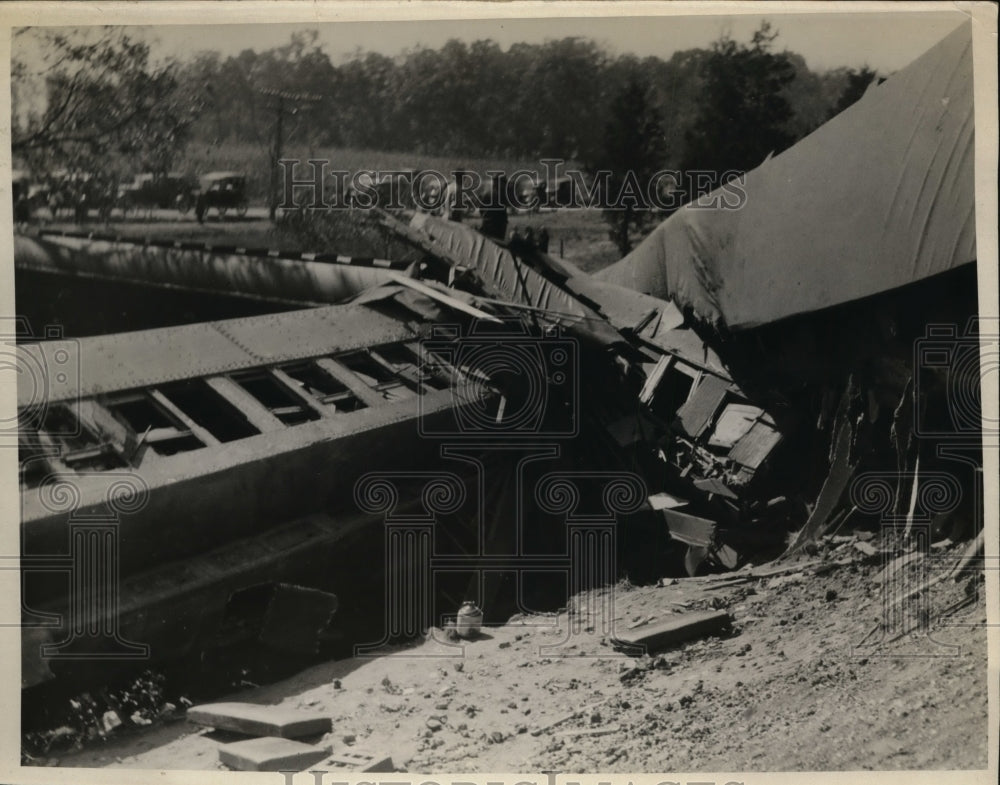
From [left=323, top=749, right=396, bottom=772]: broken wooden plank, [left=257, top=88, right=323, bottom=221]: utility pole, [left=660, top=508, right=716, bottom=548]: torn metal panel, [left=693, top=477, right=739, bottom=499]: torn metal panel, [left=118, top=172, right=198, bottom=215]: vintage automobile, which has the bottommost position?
[left=323, top=749, right=396, bottom=772]: broken wooden plank

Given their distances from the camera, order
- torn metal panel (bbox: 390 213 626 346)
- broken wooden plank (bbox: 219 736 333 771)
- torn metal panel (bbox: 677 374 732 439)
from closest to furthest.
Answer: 1. broken wooden plank (bbox: 219 736 333 771)
2. torn metal panel (bbox: 677 374 732 439)
3. torn metal panel (bbox: 390 213 626 346)

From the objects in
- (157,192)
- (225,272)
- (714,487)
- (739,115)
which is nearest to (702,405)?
(714,487)

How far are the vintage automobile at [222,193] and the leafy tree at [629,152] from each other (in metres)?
1.99

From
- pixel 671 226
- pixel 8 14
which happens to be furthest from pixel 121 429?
pixel 671 226

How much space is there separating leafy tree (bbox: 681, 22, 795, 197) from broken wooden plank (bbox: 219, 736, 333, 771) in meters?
3.42

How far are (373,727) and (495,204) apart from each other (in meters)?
2.89

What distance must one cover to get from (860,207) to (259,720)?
12.5 feet

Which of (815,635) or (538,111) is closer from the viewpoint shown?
(815,635)

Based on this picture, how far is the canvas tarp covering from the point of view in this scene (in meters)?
4.59

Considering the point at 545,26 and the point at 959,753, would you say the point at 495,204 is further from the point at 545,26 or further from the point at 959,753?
the point at 959,753

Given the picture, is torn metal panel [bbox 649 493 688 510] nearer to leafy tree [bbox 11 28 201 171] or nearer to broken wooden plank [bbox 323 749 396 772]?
broken wooden plank [bbox 323 749 396 772]

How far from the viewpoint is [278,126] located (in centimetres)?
498

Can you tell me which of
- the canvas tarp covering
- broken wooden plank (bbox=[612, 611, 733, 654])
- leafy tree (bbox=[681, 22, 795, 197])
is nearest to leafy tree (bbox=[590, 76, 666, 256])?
leafy tree (bbox=[681, 22, 795, 197])

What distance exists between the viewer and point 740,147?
5027 mm
